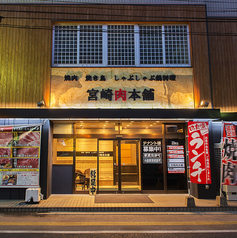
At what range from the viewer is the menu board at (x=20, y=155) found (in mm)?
10133

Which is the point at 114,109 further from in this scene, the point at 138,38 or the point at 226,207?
the point at 226,207

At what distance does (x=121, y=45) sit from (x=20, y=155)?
7530 millimetres

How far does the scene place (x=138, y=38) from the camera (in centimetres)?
1184

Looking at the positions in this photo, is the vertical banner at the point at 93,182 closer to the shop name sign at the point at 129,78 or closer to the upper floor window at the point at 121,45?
the shop name sign at the point at 129,78

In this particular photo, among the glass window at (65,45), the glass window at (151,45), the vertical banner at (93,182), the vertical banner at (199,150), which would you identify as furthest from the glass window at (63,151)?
the vertical banner at (199,150)

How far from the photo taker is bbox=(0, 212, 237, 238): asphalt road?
20.3ft

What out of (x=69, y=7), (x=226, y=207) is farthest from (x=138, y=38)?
(x=226, y=207)

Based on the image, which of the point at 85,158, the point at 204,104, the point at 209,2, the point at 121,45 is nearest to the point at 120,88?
the point at 121,45

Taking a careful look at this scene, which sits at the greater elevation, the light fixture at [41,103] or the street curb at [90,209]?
the light fixture at [41,103]

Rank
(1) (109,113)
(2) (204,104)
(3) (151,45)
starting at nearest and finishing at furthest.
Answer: (1) (109,113), (2) (204,104), (3) (151,45)

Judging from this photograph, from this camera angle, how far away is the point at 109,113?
10148 millimetres

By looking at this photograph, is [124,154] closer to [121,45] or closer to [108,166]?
[108,166]

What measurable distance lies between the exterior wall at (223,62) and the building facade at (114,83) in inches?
3.0

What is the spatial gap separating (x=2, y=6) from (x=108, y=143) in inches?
354
